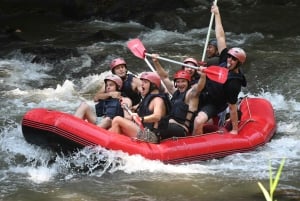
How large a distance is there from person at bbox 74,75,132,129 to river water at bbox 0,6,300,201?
2.08 feet

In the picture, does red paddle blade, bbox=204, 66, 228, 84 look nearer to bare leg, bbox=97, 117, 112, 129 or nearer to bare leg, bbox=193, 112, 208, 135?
bare leg, bbox=193, 112, 208, 135

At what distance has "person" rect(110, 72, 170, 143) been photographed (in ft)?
17.1

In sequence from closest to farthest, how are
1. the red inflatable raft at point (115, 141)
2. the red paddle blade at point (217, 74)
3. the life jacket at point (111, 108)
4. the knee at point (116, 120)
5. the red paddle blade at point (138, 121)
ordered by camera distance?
the red inflatable raft at point (115, 141), the red paddle blade at point (138, 121), the red paddle blade at point (217, 74), the knee at point (116, 120), the life jacket at point (111, 108)

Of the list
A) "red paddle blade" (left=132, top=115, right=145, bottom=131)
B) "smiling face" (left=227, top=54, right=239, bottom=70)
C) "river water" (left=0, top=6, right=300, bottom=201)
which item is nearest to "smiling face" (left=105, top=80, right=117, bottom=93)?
"red paddle blade" (left=132, top=115, right=145, bottom=131)

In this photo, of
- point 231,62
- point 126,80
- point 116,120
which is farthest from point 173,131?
point 126,80

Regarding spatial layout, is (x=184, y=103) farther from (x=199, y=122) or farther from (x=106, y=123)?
(x=106, y=123)

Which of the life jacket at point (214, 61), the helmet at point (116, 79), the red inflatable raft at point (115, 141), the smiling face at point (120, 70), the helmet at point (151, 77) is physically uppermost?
the life jacket at point (214, 61)

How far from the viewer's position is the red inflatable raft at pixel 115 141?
503cm

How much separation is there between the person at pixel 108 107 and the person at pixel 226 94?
833 mm

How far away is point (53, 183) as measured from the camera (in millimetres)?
4930

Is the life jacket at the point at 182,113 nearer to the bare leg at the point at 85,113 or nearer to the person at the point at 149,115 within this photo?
the person at the point at 149,115

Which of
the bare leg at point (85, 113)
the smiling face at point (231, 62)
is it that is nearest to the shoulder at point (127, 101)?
the bare leg at point (85, 113)

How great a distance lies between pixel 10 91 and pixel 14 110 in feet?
3.72

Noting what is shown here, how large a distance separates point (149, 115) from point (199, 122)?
23.7 inches
